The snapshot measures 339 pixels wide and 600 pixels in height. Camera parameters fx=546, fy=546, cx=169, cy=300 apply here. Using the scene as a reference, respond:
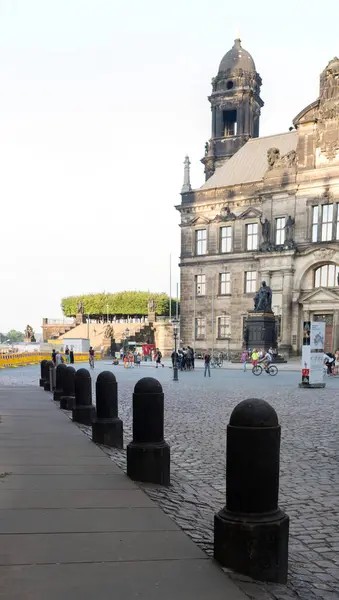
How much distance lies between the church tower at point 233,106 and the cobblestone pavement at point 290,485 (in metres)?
50.0

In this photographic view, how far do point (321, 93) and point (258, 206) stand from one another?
1053 centimetres

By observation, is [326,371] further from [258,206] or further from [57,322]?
[57,322]

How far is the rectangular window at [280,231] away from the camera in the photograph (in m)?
46.6

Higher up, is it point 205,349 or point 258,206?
point 258,206

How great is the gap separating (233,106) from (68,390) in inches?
2026

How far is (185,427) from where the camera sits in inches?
401

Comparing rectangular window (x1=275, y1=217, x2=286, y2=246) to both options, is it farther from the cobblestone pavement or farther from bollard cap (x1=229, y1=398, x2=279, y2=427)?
bollard cap (x1=229, y1=398, x2=279, y2=427)

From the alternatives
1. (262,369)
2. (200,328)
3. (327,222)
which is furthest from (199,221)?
(262,369)

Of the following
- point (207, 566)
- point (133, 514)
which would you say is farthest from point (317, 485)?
point (207, 566)

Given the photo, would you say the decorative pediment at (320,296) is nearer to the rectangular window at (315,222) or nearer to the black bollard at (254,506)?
the rectangular window at (315,222)

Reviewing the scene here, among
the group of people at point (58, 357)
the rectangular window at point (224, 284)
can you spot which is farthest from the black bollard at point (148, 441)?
the rectangular window at point (224, 284)

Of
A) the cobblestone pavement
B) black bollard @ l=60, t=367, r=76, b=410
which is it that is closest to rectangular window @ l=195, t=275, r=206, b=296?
the cobblestone pavement

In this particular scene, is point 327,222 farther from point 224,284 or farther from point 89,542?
point 89,542

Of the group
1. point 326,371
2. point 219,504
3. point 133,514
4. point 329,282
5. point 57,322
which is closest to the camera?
point 133,514
